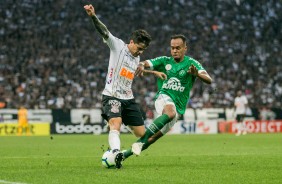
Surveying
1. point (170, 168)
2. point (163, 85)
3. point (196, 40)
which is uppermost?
point (196, 40)

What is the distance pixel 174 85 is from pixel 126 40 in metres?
30.5

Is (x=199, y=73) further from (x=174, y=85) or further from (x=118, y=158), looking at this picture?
(x=118, y=158)

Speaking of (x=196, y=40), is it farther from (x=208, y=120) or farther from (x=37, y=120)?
(x=37, y=120)

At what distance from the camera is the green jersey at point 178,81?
12.3 metres

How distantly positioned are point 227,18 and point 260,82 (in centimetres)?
691

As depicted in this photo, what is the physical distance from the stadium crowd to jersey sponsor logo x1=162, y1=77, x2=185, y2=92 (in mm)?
24838

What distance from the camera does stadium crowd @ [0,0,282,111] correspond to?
125 feet

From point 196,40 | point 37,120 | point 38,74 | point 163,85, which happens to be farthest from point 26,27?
point 163,85

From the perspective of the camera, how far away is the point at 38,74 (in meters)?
38.7

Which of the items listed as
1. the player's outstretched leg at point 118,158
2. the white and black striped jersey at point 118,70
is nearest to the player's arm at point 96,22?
the white and black striped jersey at point 118,70

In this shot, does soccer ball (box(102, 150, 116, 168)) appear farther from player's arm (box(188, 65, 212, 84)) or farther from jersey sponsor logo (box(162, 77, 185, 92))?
jersey sponsor logo (box(162, 77, 185, 92))

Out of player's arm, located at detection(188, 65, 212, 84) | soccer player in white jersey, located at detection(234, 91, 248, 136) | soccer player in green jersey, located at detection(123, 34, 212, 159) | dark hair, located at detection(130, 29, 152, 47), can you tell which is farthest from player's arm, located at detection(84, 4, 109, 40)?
soccer player in white jersey, located at detection(234, 91, 248, 136)

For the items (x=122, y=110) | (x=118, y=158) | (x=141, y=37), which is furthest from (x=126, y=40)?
(x=118, y=158)

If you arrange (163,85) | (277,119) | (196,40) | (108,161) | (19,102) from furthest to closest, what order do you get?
(196,40), (277,119), (19,102), (163,85), (108,161)
